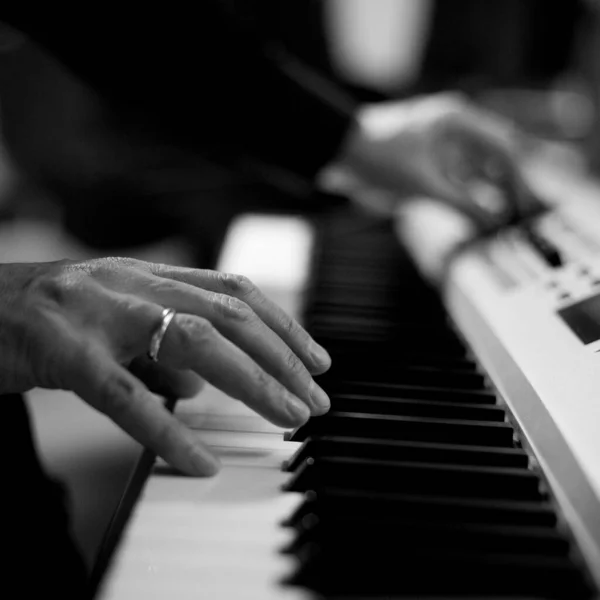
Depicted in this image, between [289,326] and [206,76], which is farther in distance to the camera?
[206,76]

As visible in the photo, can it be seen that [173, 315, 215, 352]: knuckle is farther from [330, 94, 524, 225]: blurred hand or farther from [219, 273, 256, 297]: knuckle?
[330, 94, 524, 225]: blurred hand

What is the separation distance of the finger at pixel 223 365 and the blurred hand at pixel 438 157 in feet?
2.28

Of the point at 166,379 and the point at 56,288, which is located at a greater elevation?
the point at 56,288

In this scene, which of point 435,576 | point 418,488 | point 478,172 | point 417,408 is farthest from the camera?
point 478,172

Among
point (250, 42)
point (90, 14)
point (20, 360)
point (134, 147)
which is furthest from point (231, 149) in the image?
point (134, 147)

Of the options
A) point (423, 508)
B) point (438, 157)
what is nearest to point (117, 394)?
point (423, 508)

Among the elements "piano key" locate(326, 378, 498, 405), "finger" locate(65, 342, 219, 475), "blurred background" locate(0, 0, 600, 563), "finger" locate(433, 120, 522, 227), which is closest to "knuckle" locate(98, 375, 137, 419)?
"finger" locate(65, 342, 219, 475)

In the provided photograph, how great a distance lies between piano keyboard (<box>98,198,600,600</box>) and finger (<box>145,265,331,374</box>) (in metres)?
0.05

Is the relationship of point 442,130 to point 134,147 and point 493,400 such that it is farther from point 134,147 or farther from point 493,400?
point 134,147

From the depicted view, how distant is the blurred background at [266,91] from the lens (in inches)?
73.5

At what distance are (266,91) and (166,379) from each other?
2.50 ft

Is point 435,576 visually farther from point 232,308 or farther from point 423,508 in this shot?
point 232,308

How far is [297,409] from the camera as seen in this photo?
583mm

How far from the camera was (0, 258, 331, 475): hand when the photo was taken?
53 cm
